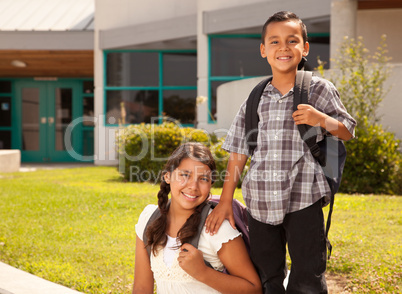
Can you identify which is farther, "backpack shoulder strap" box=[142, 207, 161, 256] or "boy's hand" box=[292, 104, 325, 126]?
"backpack shoulder strap" box=[142, 207, 161, 256]

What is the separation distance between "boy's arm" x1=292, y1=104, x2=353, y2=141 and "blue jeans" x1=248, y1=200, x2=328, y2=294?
384 mm

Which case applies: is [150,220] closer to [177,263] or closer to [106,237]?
[177,263]

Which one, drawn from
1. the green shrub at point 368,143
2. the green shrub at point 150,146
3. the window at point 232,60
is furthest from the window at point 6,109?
the green shrub at point 368,143

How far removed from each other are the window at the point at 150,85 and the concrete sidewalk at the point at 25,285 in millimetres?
10078

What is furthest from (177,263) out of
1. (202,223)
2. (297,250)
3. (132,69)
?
(132,69)

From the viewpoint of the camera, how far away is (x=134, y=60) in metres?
14.5

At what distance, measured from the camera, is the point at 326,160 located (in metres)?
2.47

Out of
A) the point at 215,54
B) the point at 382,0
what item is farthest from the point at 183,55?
the point at 382,0

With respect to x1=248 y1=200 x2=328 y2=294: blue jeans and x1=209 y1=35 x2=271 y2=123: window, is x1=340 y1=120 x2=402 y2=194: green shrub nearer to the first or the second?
x1=209 y1=35 x2=271 y2=123: window

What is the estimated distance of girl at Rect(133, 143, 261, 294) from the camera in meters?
2.49

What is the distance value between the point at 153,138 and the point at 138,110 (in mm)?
4597

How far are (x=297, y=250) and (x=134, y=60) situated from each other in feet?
41.6

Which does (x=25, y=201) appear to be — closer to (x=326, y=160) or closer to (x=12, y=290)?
(x=12, y=290)

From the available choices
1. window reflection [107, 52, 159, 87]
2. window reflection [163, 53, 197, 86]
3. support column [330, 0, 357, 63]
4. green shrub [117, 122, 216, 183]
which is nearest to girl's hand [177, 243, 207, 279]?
green shrub [117, 122, 216, 183]
